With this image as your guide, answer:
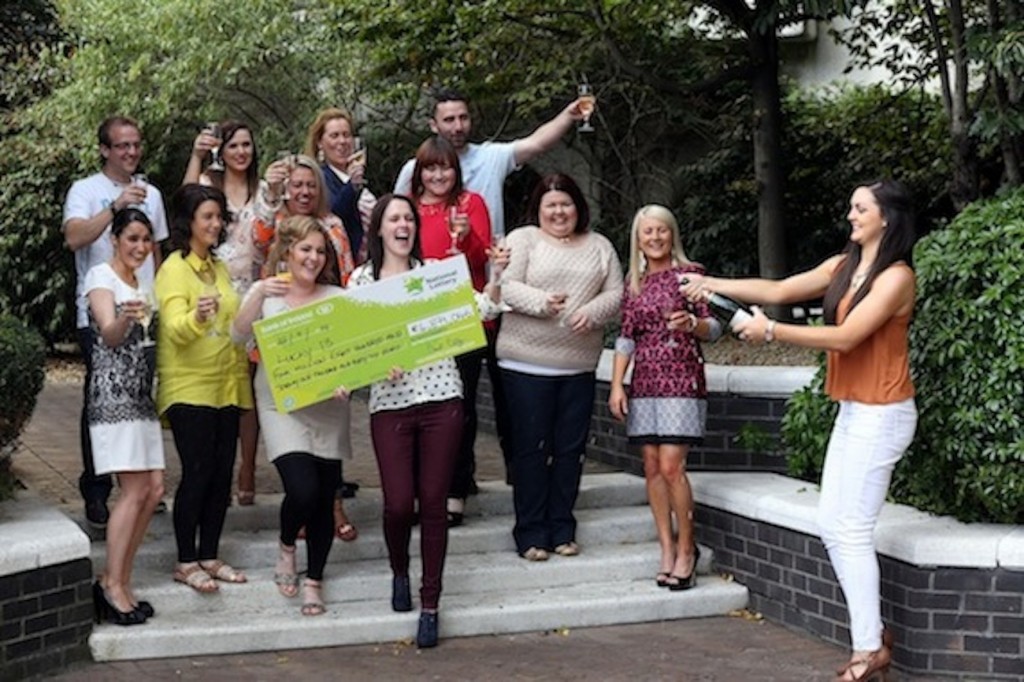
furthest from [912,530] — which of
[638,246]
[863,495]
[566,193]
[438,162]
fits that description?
[438,162]

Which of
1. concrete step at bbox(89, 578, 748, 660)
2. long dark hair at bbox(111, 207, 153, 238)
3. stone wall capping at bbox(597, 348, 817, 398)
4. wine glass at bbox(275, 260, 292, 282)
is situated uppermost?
long dark hair at bbox(111, 207, 153, 238)

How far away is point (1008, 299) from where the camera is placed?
6781mm

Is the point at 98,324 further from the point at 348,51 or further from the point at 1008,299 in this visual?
the point at 348,51

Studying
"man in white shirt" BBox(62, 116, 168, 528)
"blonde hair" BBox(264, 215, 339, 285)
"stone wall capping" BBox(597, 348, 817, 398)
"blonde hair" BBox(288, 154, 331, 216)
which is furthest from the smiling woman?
"stone wall capping" BBox(597, 348, 817, 398)

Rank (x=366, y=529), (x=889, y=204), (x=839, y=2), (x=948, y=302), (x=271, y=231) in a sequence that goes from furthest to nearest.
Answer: (x=839, y=2) → (x=366, y=529) → (x=271, y=231) → (x=948, y=302) → (x=889, y=204)

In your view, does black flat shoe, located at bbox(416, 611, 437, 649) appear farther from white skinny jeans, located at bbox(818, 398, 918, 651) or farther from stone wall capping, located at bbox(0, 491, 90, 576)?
white skinny jeans, located at bbox(818, 398, 918, 651)

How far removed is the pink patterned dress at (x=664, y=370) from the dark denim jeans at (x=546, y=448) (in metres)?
0.32

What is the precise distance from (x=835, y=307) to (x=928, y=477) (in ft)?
3.14

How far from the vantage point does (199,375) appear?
23.7ft

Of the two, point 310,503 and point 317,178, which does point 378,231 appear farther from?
point 310,503

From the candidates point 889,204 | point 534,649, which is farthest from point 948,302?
point 534,649

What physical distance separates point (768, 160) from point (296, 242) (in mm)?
5436

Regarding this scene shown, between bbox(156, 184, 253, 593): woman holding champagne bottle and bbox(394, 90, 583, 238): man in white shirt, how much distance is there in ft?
3.96

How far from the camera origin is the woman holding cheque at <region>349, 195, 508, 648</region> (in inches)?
284
